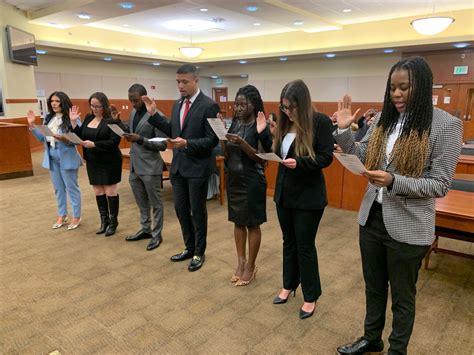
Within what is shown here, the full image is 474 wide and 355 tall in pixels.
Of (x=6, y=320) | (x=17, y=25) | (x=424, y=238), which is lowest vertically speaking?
(x=6, y=320)

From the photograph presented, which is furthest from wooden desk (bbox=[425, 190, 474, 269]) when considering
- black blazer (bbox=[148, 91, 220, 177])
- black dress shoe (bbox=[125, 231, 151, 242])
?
black dress shoe (bbox=[125, 231, 151, 242])

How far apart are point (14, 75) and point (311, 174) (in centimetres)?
871

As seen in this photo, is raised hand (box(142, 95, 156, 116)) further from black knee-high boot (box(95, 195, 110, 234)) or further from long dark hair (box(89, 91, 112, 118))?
black knee-high boot (box(95, 195, 110, 234))

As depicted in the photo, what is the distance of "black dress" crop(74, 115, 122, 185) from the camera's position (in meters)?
3.54

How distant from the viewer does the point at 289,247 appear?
2375 mm

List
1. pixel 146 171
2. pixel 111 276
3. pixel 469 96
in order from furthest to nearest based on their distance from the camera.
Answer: pixel 469 96 < pixel 146 171 < pixel 111 276

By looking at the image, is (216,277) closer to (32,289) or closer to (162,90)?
(32,289)

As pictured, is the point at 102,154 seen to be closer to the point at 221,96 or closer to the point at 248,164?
the point at 248,164

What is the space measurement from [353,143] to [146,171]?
211cm

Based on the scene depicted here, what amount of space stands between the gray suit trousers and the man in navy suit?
0.43 m

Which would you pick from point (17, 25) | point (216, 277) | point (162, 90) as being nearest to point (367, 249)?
point (216, 277)

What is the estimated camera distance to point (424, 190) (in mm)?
1483

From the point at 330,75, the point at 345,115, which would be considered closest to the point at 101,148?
the point at 345,115

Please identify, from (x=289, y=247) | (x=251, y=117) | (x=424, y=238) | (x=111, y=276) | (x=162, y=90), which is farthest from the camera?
(x=162, y=90)
